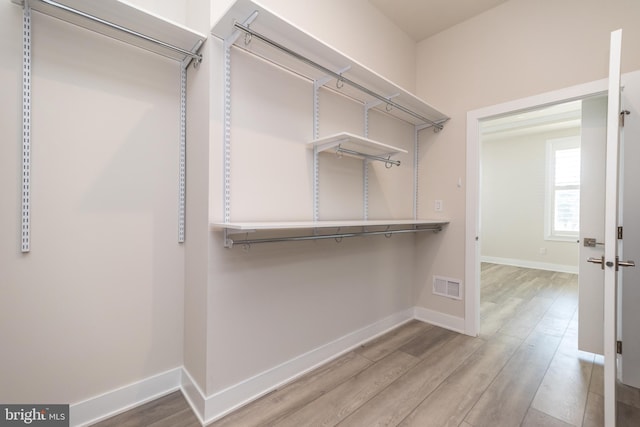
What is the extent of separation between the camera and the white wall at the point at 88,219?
4.25 feet

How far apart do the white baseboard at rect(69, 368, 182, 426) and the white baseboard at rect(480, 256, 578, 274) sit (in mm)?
6557

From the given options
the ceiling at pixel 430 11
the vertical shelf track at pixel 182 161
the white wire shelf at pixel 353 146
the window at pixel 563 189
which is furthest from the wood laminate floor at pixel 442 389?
the window at pixel 563 189

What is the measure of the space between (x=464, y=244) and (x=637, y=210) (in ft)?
3.77

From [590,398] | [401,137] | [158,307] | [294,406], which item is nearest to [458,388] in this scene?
[590,398]

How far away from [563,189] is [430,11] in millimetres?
4788

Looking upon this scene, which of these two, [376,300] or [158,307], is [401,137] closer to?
[376,300]

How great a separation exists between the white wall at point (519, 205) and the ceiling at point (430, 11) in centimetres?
420

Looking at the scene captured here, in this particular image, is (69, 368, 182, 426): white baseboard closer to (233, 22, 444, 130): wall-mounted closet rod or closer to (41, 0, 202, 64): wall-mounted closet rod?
(41, 0, 202, 64): wall-mounted closet rod

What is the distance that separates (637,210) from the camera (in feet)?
5.92

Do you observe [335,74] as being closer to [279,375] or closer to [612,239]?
[612,239]

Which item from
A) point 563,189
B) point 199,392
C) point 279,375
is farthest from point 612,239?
point 563,189

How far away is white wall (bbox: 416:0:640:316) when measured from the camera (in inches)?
79.2

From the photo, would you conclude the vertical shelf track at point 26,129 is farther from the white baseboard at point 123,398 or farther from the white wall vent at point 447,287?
the white wall vent at point 447,287

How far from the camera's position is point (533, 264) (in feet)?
18.6
